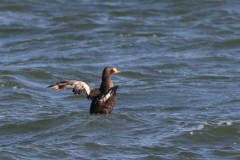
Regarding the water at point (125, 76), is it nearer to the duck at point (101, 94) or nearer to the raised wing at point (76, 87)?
the duck at point (101, 94)

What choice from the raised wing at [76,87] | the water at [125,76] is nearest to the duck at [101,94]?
the raised wing at [76,87]

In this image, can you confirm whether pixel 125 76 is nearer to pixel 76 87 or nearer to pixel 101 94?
pixel 101 94

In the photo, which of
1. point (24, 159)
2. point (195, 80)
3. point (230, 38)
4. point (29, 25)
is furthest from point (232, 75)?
point (29, 25)

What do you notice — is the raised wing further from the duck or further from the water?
the water

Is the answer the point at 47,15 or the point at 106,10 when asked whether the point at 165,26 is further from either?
the point at 47,15

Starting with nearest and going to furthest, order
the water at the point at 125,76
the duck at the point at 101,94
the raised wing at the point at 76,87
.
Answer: the water at the point at 125,76
the raised wing at the point at 76,87
the duck at the point at 101,94

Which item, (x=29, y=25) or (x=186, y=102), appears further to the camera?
(x=29, y=25)

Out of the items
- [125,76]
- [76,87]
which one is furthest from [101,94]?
[125,76]

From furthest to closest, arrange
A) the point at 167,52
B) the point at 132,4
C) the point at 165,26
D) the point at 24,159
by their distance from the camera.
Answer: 1. the point at 132,4
2. the point at 165,26
3. the point at 167,52
4. the point at 24,159

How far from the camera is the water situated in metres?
7.21

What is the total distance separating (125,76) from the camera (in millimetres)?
11742

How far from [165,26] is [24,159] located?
36.5 feet

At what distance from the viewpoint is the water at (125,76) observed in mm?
7207

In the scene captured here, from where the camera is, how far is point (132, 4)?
20453 mm
